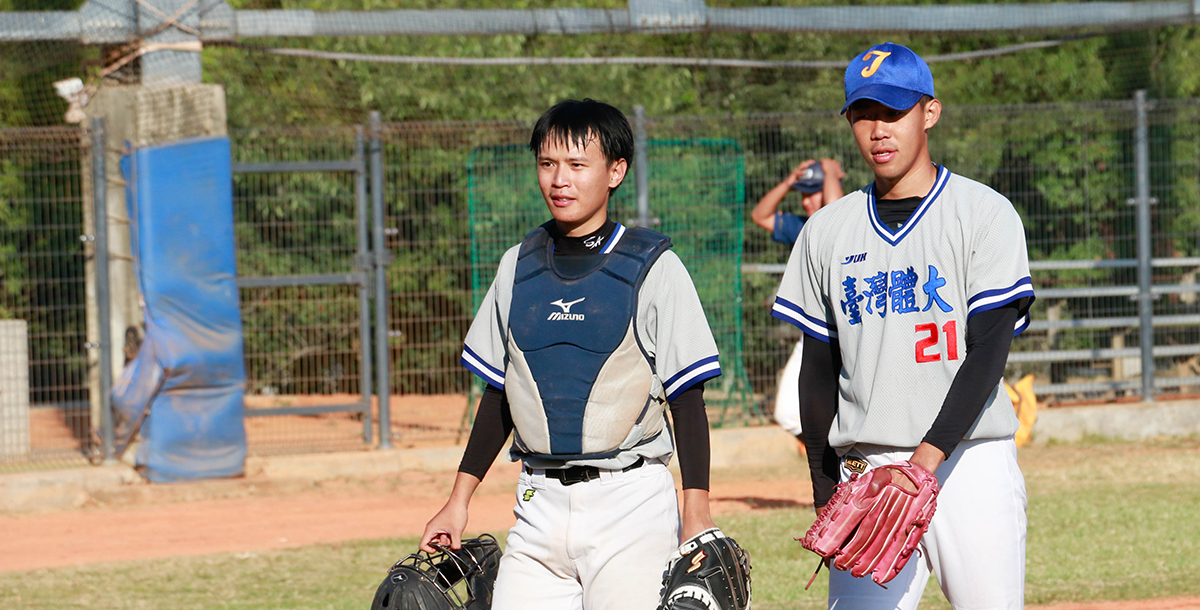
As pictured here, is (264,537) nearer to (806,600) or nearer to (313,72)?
(806,600)

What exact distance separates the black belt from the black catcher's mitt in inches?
10.4

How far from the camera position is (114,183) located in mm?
10211

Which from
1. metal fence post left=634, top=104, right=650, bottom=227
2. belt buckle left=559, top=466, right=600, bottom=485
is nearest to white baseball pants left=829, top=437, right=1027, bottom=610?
belt buckle left=559, top=466, right=600, bottom=485

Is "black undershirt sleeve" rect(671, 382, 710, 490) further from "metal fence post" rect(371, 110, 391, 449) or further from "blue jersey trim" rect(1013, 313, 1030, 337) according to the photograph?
"metal fence post" rect(371, 110, 391, 449)

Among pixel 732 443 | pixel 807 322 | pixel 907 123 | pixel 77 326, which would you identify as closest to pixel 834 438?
pixel 807 322

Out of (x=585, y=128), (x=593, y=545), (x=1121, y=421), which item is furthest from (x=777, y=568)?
(x=1121, y=421)

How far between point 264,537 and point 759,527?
3290 mm

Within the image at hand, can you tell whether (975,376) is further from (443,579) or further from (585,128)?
(443,579)

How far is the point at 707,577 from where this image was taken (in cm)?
277

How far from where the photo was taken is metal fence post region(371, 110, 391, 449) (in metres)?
10.5

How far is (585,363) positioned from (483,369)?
39 centimetres

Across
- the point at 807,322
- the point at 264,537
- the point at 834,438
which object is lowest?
the point at 264,537

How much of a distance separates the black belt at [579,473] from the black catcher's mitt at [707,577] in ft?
0.87

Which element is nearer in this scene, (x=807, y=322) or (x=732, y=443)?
(x=807, y=322)
